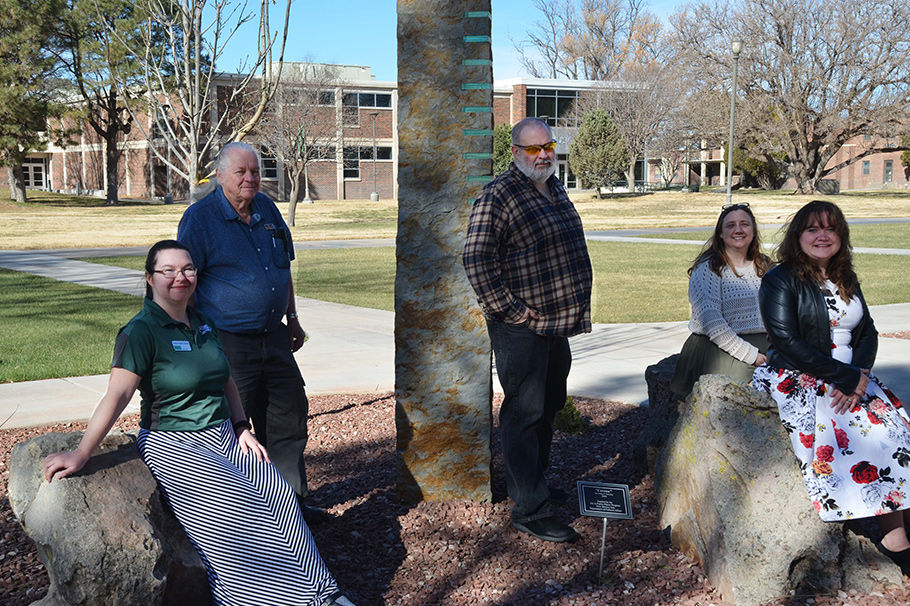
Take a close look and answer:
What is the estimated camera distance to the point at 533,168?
3947 mm

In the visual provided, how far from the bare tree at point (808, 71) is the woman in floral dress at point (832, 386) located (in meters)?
46.8

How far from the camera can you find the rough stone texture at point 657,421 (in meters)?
4.79

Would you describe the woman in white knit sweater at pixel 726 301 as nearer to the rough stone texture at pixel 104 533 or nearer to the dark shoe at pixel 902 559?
the dark shoe at pixel 902 559

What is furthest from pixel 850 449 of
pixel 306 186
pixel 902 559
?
pixel 306 186

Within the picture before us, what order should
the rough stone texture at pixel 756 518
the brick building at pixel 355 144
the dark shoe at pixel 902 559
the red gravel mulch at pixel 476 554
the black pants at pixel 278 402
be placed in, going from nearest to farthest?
the rough stone texture at pixel 756 518 → the red gravel mulch at pixel 476 554 → the dark shoe at pixel 902 559 → the black pants at pixel 278 402 → the brick building at pixel 355 144

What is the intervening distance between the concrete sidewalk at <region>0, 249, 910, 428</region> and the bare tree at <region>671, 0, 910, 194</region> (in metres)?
39.2

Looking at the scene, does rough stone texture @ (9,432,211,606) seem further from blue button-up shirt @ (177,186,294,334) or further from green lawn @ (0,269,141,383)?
green lawn @ (0,269,141,383)

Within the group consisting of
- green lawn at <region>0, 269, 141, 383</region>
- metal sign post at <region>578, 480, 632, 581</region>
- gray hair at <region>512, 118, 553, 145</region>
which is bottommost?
green lawn at <region>0, 269, 141, 383</region>

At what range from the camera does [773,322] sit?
379 centimetres

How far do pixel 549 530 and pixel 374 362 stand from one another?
179 inches

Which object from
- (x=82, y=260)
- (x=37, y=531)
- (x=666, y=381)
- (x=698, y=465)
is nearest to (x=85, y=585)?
(x=37, y=531)

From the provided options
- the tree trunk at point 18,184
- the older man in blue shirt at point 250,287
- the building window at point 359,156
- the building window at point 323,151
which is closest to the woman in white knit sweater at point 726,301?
the older man in blue shirt at point 250,287

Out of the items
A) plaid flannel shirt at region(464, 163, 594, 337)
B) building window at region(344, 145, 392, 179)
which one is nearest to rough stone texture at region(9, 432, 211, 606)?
plaid flannel shirt at region(464, 163, 594, 337)

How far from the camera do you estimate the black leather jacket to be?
143 inches
